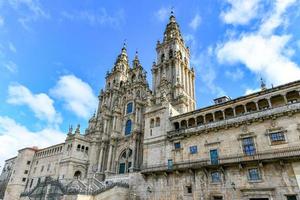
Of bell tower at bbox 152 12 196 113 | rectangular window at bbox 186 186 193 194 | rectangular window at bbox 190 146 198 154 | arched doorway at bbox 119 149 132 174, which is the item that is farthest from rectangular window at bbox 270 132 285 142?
arched doorway at bbox 119 149 132 174

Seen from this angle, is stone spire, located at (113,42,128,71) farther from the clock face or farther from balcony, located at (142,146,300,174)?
balcony, located at (142,146,300,174)

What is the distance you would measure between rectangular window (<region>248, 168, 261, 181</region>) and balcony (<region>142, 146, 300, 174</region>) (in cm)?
131

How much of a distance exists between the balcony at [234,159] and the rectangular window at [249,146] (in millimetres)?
608

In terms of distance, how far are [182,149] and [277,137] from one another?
1102 centimetres

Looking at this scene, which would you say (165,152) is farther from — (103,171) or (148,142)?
(103,171)

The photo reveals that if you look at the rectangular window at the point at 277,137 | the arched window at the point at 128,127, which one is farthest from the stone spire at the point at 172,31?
the rectangular window at the point at 277,137

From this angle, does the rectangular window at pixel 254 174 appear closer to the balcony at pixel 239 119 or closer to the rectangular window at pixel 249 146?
the rectangular window at pixel 249 146

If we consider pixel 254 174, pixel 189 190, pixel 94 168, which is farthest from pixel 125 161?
pixel 254 174

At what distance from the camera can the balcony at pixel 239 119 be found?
21.9 m

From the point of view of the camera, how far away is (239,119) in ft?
80.5

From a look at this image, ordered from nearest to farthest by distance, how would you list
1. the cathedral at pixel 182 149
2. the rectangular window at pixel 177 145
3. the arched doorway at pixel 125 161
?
the cathedral at pixel 182 149
the rectangular window at pixel 177 145
the arched doorway at pixel 125 161

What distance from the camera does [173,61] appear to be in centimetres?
4469

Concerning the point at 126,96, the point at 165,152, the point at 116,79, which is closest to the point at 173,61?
the point at 126,96

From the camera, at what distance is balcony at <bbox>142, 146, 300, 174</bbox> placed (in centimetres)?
2011
